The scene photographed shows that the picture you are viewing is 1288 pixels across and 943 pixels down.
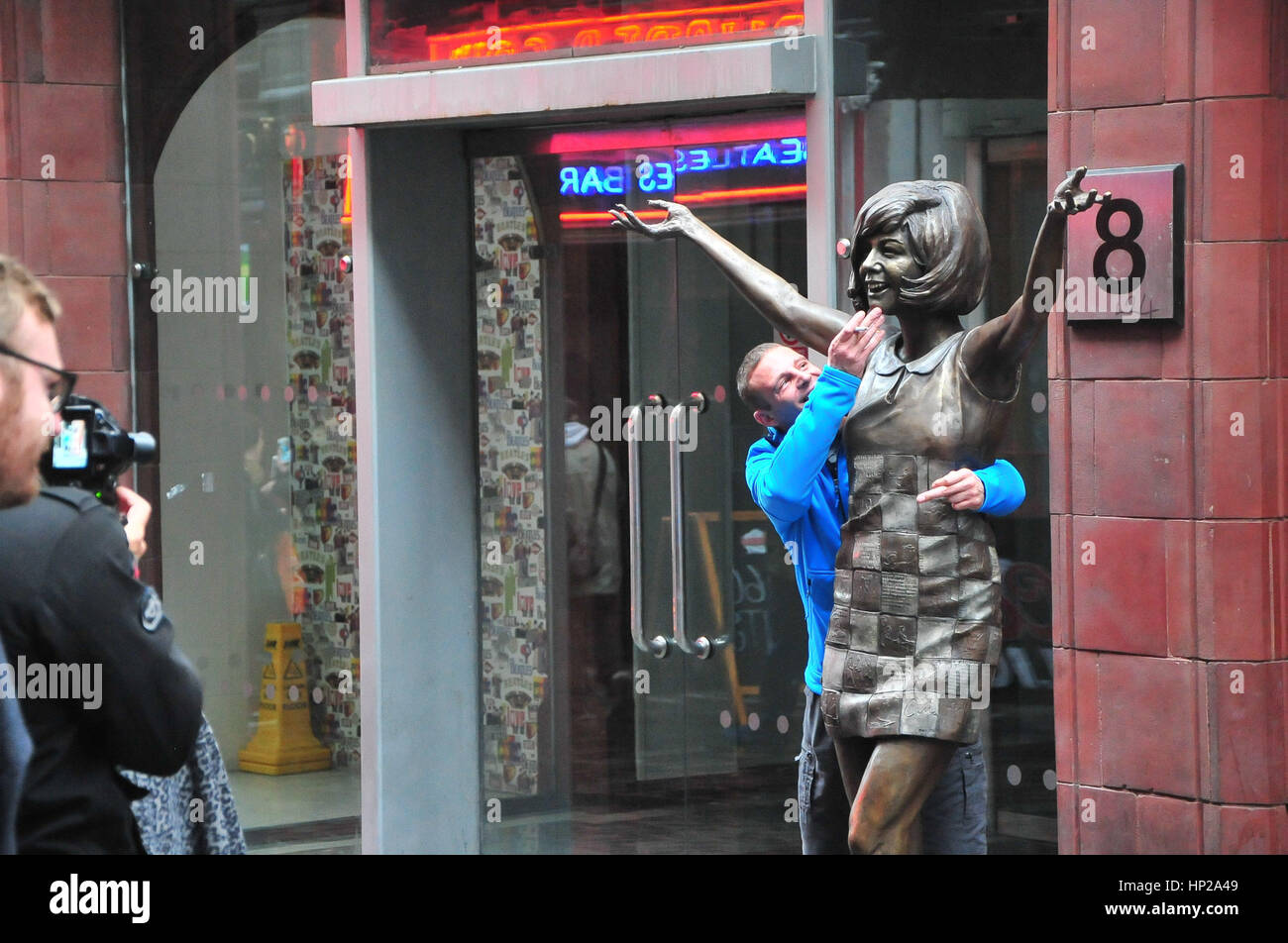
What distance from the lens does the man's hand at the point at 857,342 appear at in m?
4.17

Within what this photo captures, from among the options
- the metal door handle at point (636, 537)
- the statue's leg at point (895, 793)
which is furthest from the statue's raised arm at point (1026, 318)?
Result: the metal door handle at point (636, 537)

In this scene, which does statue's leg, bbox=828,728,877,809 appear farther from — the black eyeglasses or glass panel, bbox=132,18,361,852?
glass panel, bbox=132,18,361,852

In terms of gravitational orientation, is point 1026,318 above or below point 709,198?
below

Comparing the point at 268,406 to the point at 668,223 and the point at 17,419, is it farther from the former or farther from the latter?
the point at 17,419

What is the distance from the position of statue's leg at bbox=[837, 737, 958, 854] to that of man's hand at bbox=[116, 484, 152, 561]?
1730 millimetres

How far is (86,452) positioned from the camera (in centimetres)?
306

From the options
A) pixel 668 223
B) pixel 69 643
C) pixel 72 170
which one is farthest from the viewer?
pixel 72 170

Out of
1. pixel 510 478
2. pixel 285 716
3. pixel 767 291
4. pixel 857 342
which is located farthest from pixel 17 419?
pixel 285 716

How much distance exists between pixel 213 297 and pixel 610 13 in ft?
8.72

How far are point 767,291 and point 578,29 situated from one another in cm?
171

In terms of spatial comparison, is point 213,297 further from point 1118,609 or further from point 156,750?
point 156,750

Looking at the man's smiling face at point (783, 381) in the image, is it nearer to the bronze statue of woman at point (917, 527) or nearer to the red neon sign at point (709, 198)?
the bronze statue of woman at point (917, 527)

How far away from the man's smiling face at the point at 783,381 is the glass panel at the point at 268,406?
3491 millimetres

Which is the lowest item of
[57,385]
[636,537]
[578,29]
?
[636,537]
